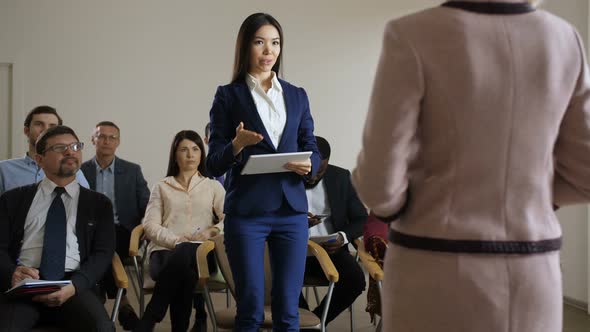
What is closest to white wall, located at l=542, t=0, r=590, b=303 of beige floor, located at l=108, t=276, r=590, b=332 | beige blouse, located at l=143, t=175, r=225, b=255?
beige floor, located at l=108, t=276, r=590, b=332

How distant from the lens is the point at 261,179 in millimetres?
2633

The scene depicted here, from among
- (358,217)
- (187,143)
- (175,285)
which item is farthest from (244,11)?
(175,285)

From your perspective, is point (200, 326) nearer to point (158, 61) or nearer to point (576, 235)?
point (576, 235)

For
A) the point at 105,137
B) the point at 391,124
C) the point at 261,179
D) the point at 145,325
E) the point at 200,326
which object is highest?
the point at 391,124

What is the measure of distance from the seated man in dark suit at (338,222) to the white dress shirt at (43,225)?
1360 mm

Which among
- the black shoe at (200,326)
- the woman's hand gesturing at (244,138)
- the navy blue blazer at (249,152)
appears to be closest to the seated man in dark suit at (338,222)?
the black shoe at (200,326)

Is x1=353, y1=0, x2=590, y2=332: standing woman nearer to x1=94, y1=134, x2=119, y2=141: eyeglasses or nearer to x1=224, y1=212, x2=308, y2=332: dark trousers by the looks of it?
x1=224, y1=212, x2=308, y2=332: dark trousers

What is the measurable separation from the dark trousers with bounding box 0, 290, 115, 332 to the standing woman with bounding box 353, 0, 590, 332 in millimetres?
2055

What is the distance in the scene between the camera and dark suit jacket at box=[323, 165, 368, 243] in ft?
14.5

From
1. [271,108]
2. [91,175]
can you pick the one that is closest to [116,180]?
[91,175]

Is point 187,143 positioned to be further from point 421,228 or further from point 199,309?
point 421,228

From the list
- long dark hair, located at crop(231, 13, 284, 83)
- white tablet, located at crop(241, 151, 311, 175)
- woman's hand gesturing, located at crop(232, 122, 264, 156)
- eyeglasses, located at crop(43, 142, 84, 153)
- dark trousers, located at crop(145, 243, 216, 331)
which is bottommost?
dark trousers, located at crop(145, 243, 216, 331)

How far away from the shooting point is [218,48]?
24.4 feet

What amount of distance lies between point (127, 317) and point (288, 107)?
7.69 feet
